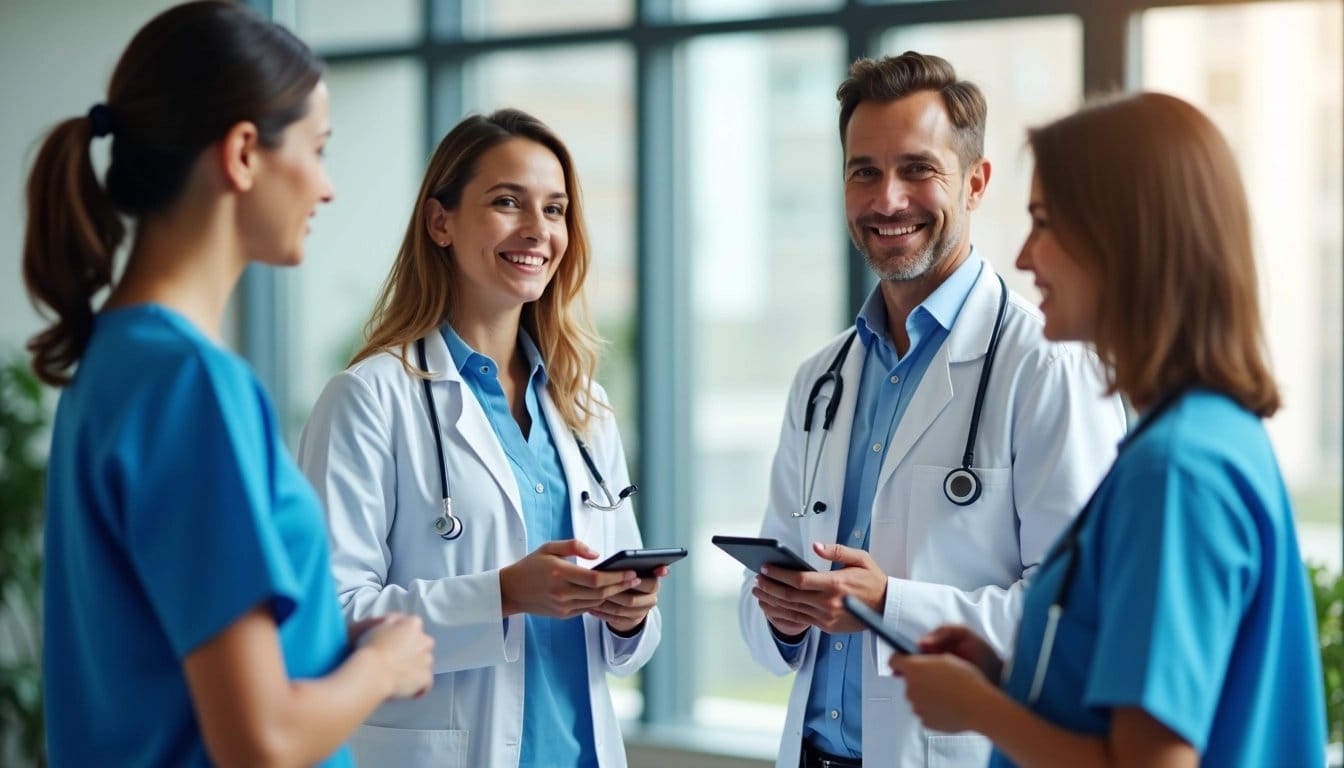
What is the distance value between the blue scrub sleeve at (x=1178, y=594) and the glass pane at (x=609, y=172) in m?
3.02

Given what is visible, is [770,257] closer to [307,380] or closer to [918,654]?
[307,380]

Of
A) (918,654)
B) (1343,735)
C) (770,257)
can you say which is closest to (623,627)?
(918,654)

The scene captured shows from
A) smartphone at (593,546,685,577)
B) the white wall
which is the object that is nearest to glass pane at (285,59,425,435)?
the white wall

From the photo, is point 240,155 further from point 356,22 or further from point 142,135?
point 356,22

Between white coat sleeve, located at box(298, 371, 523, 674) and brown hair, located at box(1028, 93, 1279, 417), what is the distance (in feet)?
3.82

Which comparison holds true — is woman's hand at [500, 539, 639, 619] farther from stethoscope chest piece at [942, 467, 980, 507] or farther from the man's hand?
stethoscope chest piece at [942, 467, 980, 507]

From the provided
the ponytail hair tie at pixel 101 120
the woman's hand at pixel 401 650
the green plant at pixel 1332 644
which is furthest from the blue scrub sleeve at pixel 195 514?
the green plant at pixel 1332 644

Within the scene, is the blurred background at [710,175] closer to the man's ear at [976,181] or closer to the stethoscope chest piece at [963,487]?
the man's ear at [976,181]

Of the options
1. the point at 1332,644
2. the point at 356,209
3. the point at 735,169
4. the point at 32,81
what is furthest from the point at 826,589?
the point at 32,81

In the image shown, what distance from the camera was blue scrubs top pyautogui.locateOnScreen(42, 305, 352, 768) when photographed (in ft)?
4.10

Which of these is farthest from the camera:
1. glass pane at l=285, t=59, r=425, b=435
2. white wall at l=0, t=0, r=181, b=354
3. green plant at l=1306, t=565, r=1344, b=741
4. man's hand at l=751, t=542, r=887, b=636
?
glass pane at l=285, t=59, r=425, b=435

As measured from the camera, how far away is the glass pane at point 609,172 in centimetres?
430

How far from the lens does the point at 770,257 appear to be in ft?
13.7

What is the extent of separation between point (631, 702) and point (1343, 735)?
2191 millimetres
